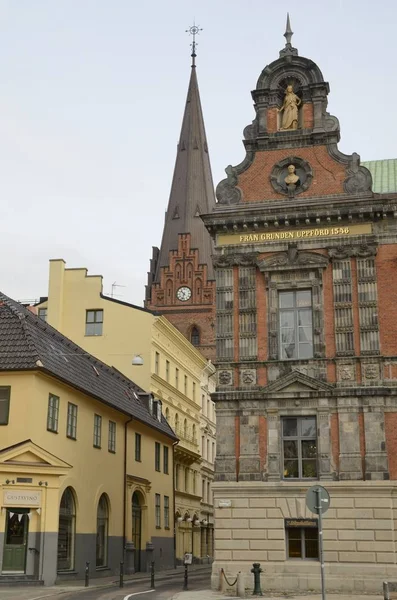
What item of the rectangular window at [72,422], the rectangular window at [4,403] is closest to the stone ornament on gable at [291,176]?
the rectangular window at [72,422]

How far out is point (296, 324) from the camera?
29156 mm

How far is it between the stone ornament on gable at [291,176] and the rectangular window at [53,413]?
1175 cm

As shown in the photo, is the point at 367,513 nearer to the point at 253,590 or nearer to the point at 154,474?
the point at 253,590

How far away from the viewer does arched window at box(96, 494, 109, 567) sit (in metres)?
35.5

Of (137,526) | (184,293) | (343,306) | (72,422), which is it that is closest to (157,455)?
(137,526)

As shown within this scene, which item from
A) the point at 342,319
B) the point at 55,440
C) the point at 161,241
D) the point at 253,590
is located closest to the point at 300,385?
the point at 342,319

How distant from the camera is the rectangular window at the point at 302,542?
88.6 feet

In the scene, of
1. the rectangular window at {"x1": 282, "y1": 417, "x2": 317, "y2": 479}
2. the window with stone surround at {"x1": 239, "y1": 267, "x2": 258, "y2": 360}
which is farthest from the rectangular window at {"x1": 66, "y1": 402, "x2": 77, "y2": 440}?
the rectangular window at {"x1": 282, "y1": 417, "x2": 317, "y2": 479}

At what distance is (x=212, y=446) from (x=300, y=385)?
41.7 m

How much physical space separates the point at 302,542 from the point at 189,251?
6596 cm

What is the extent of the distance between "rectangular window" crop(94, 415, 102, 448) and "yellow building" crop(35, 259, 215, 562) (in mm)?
12035

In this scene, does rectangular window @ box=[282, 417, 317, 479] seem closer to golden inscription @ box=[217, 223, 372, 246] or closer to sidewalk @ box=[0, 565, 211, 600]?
golden inscription @ box=[217, 223, 372, 246]

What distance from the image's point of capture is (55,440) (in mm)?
31281

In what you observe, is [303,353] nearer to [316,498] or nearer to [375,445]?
[375,445]
